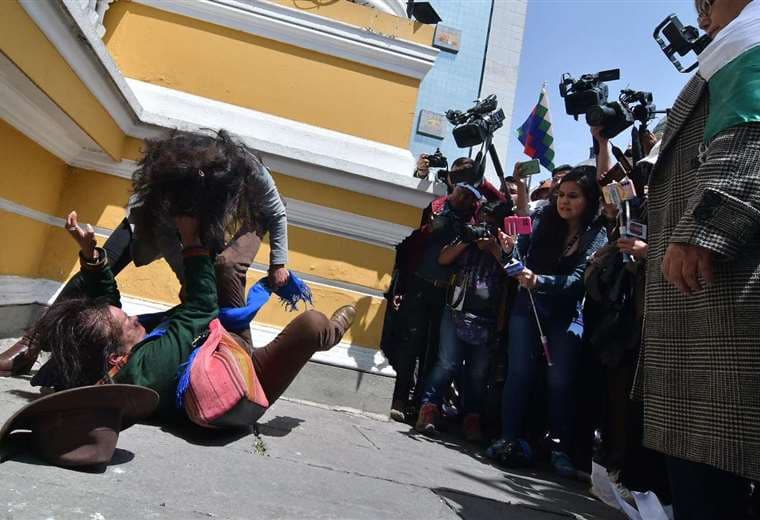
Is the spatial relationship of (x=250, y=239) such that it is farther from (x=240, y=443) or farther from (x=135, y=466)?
(x=135, y=466)

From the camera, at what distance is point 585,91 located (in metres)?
3.07

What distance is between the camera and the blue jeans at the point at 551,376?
282 centimetres

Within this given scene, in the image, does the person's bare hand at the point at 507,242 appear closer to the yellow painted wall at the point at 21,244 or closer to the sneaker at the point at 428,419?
the sneaker at the point at 428,419

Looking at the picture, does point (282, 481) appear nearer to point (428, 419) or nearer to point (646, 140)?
point (428, 419)

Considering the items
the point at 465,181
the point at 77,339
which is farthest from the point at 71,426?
the point at 465,181

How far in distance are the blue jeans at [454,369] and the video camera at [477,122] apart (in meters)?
1.11

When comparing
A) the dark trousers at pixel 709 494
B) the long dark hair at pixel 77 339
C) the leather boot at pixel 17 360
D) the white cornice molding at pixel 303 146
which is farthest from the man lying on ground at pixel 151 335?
the white cornice molding at pixel 303 146

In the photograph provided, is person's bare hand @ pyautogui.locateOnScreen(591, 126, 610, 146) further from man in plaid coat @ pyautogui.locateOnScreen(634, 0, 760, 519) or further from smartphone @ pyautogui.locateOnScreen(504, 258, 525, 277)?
man in plaid coat @ pyautogui.locateOnScreen(634, 0, 760, 519)

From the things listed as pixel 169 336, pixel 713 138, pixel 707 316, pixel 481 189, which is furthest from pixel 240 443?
pixel 481 189

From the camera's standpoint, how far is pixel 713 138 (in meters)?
1.23

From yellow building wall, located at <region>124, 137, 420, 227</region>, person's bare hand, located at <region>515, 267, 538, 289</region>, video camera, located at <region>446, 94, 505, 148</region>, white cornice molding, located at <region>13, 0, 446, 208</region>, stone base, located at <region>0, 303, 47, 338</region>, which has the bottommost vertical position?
stone base, located at <region>0, 303, 47, 338</region>

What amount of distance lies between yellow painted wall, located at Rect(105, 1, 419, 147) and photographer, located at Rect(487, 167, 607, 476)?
4.24ft

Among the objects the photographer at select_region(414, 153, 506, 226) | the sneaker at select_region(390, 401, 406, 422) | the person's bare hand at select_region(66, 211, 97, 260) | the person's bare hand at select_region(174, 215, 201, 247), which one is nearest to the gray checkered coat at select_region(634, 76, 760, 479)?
the person's bare hand at select_region(174, 215, 201, 247)

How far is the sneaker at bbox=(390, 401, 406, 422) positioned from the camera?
138 inches
